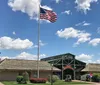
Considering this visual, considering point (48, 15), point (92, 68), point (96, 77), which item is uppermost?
point (48, 15)

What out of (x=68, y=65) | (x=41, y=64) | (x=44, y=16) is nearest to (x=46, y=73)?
(x=41, y=64)

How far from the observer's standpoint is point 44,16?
40750 mm

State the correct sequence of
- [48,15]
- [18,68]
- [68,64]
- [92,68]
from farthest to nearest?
[92,68] < [68,64] < [18,68] < [48,15]

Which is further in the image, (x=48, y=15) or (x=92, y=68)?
(x=92, y=68)

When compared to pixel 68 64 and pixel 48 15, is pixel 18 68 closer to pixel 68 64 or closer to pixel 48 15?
pixel 68 64

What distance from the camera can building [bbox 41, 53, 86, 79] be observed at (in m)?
63.8

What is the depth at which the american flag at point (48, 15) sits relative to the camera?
39306 mm

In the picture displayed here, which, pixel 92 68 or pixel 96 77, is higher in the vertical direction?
pixel 92 68

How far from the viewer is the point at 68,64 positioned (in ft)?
213

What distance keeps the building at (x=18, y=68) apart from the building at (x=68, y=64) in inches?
134

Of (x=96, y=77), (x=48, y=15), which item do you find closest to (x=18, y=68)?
(x=96, y=77)

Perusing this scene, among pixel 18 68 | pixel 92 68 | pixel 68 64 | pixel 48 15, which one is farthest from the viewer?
pixel 92 68

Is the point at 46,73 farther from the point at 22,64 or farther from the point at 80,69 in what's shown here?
the point at 80,69

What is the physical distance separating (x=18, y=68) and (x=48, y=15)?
65.2ft
